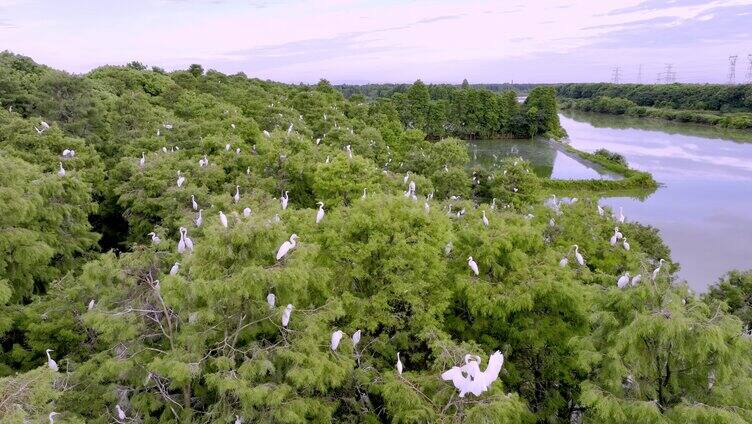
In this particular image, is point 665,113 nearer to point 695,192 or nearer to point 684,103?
point 684,103

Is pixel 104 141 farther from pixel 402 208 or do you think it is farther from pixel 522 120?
pixel 522 120

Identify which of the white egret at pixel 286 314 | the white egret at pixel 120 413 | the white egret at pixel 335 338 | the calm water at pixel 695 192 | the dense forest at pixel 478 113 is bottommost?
the calm water at pixel 695 192

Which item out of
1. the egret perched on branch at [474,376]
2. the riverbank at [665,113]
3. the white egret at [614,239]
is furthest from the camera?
the riverbank at [665,113]

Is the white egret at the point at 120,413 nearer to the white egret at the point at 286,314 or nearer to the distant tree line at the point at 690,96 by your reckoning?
the white egret at the point at 286,314

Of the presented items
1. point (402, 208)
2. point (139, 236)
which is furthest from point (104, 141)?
point (402, 208)

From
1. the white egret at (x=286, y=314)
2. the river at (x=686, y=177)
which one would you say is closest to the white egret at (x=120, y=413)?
the white egret at (x=286, y=314)

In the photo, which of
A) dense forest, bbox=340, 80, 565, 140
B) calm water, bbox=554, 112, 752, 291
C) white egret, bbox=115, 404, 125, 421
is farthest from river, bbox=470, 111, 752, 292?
white egret, bbox=115, 404, 125, 421
